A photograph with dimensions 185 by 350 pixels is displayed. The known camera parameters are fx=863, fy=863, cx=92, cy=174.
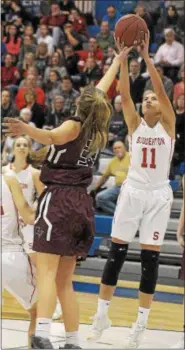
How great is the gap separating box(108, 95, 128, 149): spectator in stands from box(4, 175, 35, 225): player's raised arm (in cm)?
300

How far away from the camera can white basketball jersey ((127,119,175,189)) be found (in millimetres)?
5930

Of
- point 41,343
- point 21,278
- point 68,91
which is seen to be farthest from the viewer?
point 68,91

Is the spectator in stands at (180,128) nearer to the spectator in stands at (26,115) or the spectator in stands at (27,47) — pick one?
the spectator in stands at (26,115)

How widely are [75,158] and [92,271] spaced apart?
477cm

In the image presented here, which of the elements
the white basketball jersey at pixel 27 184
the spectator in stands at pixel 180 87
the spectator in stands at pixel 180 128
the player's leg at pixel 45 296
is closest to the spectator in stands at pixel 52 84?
the spectator in stands at pixel 180 87

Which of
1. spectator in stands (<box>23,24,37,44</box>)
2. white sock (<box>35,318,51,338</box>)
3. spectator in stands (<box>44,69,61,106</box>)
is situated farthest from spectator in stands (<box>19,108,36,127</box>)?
white sock (<box>35,318,51,338</box>)

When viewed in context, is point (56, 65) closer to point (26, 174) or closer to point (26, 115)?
point (26, 115)

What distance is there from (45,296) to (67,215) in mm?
506

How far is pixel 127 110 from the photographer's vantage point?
602cm

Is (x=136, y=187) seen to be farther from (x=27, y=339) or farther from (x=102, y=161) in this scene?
(x=102, y=161)

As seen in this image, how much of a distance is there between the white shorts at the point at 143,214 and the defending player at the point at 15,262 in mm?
654

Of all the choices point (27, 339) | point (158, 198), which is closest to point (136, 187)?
point (158, 198)

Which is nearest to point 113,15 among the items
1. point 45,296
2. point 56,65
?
point 45,296

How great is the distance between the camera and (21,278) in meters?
5.89
